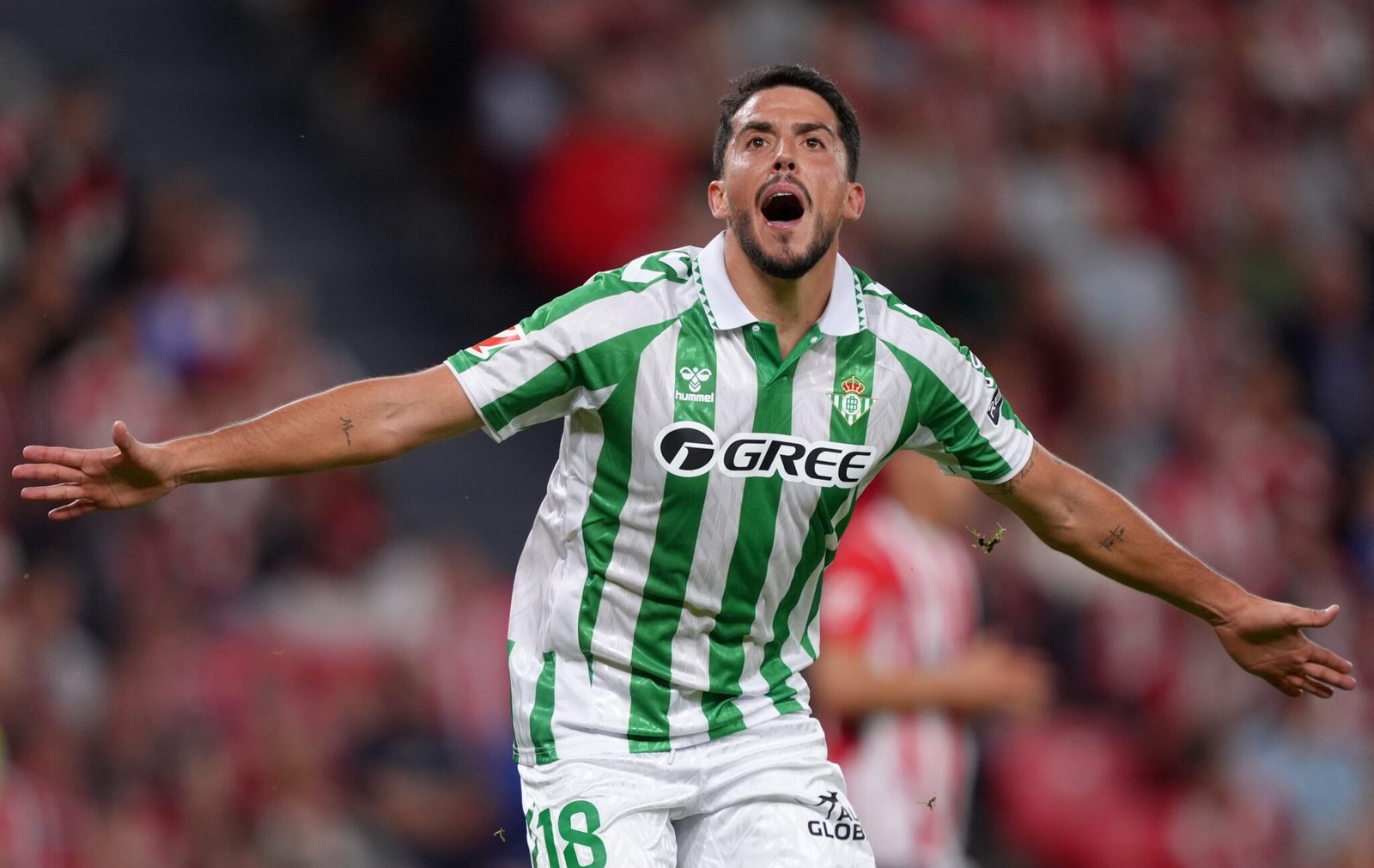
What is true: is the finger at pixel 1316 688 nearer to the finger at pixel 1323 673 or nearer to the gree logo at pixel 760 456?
the finger at pixel 1323 673

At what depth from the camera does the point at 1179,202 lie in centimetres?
1081

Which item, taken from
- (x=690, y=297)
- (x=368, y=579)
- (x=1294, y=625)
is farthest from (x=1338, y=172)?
(x=690, y=297)

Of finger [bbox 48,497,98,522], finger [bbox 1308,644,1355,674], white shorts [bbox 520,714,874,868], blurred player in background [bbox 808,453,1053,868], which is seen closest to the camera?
finger [bbox 48,497,98,522]

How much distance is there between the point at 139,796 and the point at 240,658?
2.33 ft

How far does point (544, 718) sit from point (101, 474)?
3.35 feet

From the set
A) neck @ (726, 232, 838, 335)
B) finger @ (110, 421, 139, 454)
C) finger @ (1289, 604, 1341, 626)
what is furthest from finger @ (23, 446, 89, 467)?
finger @ (1289, 604, 1341, 626)

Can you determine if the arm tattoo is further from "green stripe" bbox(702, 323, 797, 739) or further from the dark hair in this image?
the dark hair

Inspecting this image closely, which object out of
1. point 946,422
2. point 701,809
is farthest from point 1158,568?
point 701,809

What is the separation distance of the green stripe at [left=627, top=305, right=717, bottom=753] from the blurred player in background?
188 centimetres

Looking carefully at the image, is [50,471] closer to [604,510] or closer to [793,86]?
[604,510]

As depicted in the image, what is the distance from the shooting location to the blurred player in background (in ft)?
18.4

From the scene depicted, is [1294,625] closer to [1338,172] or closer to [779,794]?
[779,794]

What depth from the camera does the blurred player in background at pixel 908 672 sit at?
561 cm

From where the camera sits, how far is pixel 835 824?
3.78 m
